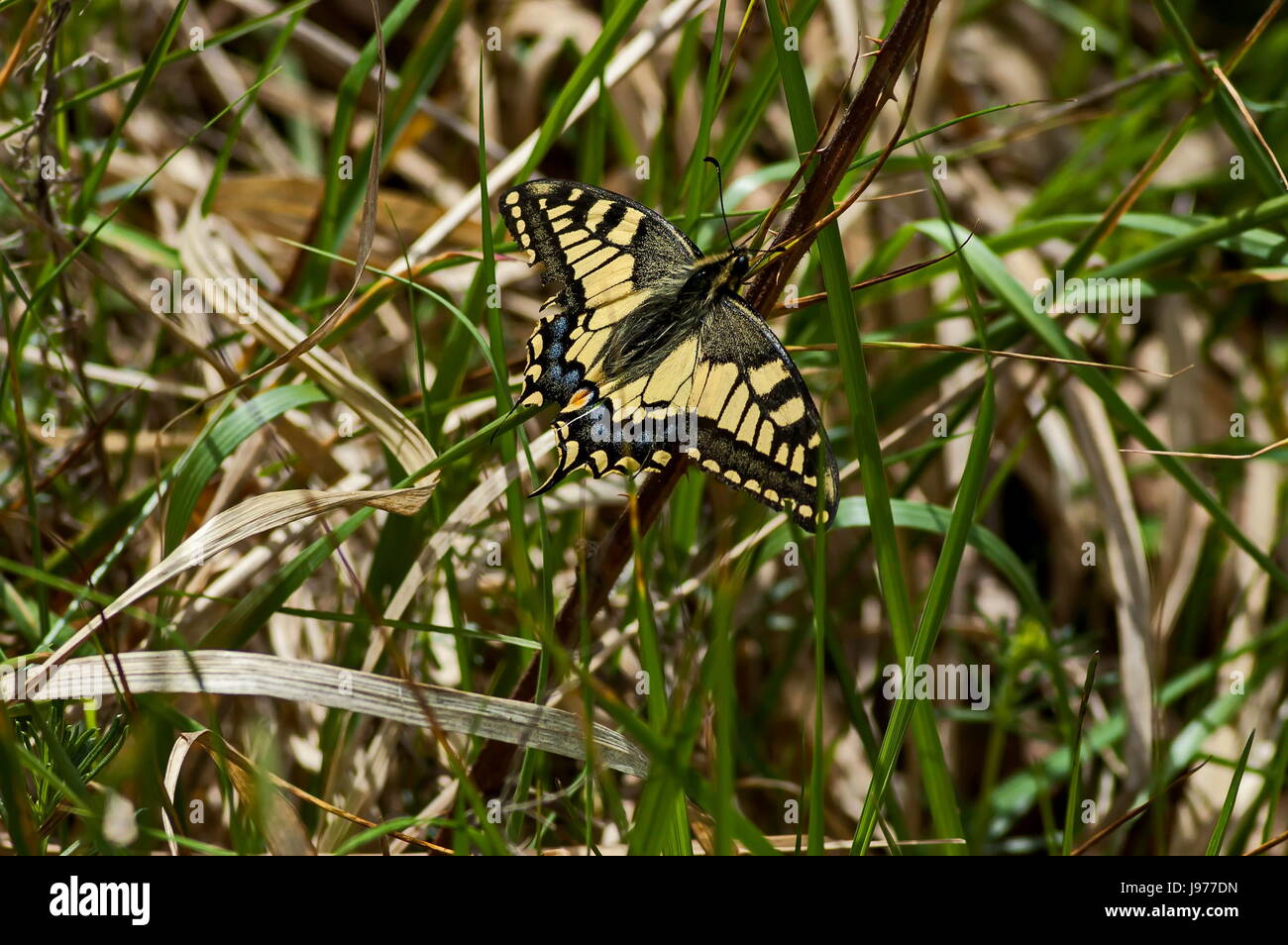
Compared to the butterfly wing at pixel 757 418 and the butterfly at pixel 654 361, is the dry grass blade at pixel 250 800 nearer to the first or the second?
the butterfly at pixel 654 361

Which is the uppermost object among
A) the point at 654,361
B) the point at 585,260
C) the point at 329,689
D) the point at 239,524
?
the point at 585,260

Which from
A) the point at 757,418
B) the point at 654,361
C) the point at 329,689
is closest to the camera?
the point at 329,689

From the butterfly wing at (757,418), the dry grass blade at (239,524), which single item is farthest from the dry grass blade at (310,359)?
the butterfly wing at (757,418)

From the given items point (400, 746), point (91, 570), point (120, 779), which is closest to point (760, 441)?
point (120, 779)

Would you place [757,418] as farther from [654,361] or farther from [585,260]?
[585,260]

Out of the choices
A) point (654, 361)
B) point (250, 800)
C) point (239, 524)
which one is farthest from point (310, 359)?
point (250, 800)

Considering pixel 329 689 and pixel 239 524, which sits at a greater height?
pixel 239 524

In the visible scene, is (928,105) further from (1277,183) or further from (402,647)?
(402,647)

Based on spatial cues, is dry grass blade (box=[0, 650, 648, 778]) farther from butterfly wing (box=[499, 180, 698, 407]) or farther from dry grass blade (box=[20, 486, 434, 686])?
butterfly wing (box=[499, 180, 698, 407])
